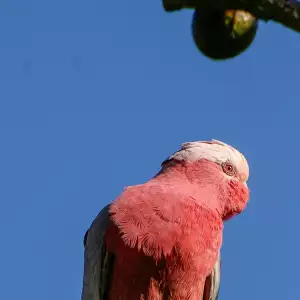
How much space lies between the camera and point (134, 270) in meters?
5.33

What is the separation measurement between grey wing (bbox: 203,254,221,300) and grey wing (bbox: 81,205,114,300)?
878 mm

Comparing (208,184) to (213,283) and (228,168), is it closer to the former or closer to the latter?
(228,168)

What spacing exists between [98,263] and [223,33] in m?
4.48

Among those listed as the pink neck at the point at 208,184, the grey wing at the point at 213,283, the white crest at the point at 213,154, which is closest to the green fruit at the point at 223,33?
the pink neck at the point at 208,184

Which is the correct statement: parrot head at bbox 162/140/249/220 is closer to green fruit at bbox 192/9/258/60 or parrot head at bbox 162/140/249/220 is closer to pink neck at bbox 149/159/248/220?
pink neck at bbox 149/159/248/220

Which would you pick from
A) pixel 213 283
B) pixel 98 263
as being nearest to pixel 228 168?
pixel 213 283

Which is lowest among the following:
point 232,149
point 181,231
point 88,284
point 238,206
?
point 88,284

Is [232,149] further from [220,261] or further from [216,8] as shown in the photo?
[216,8]

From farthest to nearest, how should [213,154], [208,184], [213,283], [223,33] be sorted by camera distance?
[213,154], [208,184], [213,283], [223,33]

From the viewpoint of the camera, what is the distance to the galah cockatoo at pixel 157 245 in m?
5.32

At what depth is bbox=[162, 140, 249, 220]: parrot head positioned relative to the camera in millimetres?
6184

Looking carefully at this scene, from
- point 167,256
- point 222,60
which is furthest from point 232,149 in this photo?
point 222,60

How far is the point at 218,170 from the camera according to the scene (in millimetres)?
6422

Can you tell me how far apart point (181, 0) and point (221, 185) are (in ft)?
17.4
